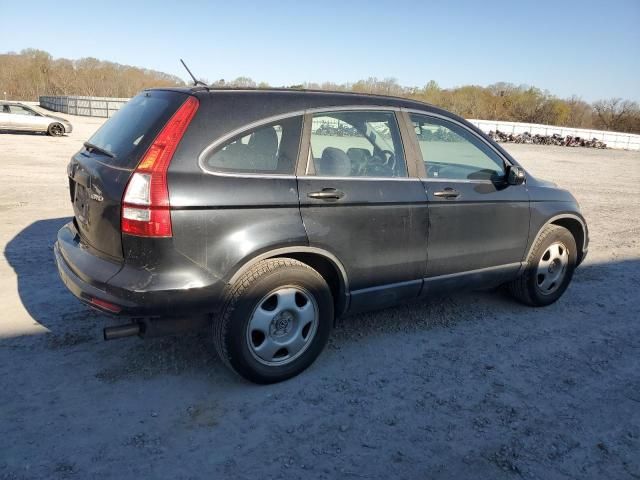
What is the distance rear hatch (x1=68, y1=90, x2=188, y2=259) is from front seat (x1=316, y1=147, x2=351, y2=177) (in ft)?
3.18

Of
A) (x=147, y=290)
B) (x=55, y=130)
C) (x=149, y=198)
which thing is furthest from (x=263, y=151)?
(x=55, y=130)

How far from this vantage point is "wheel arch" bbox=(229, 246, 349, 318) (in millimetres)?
3020

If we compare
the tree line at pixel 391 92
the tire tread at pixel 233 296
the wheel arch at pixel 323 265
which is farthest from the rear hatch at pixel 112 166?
the tree line at pixel 391 92

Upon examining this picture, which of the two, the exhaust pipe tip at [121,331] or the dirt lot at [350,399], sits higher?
the exhaust pipe tip at [121,331]

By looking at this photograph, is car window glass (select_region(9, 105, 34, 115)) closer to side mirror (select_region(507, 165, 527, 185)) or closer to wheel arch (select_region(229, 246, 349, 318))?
wheel arch (select_region(229, 246, 349, 318))

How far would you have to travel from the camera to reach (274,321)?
3215 mm

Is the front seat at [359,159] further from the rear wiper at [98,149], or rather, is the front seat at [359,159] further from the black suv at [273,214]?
the rear wiper at [98,149]

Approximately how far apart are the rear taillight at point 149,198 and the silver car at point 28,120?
72.5 feet

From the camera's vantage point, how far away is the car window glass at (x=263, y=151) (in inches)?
116

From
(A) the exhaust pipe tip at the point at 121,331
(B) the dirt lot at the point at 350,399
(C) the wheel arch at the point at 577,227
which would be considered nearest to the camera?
(B) the dirt lot at the point at 350,399

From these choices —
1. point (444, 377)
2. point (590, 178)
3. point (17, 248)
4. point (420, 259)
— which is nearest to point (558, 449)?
point (444, 377)

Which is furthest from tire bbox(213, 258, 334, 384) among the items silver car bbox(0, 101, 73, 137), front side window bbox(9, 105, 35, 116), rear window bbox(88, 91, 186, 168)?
front side window bbox(9, 105, 35, 116)

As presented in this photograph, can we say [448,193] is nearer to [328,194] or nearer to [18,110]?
[328,194]

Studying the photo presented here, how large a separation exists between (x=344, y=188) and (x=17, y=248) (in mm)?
4431
